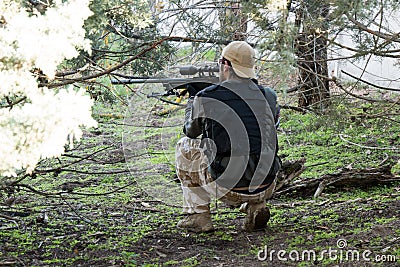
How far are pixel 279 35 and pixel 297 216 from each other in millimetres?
1920

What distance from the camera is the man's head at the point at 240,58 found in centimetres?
400

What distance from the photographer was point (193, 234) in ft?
13.9

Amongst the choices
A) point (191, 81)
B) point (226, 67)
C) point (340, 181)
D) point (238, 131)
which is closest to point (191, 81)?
point (191, 81)

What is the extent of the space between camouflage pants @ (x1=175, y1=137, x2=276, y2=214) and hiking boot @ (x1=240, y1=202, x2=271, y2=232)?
5cm

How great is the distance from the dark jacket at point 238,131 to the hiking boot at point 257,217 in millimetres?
225

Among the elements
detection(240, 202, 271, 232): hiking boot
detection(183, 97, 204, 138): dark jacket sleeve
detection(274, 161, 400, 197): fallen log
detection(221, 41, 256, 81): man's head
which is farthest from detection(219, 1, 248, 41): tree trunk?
detection(240, 202, 271, 232): hiking boot

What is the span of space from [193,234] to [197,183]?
408mm

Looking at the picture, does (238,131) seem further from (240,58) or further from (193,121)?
(240,58)

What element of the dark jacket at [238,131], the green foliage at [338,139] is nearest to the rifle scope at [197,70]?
the dark jacket at [238,131]

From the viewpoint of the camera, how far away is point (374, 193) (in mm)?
5004

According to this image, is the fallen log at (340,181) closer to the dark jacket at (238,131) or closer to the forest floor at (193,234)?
the forest floor at (193,234)

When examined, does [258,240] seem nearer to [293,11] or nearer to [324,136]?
[293,11]

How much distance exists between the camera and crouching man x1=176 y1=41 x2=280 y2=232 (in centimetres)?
392

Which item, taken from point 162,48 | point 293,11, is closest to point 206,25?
point 162,48
